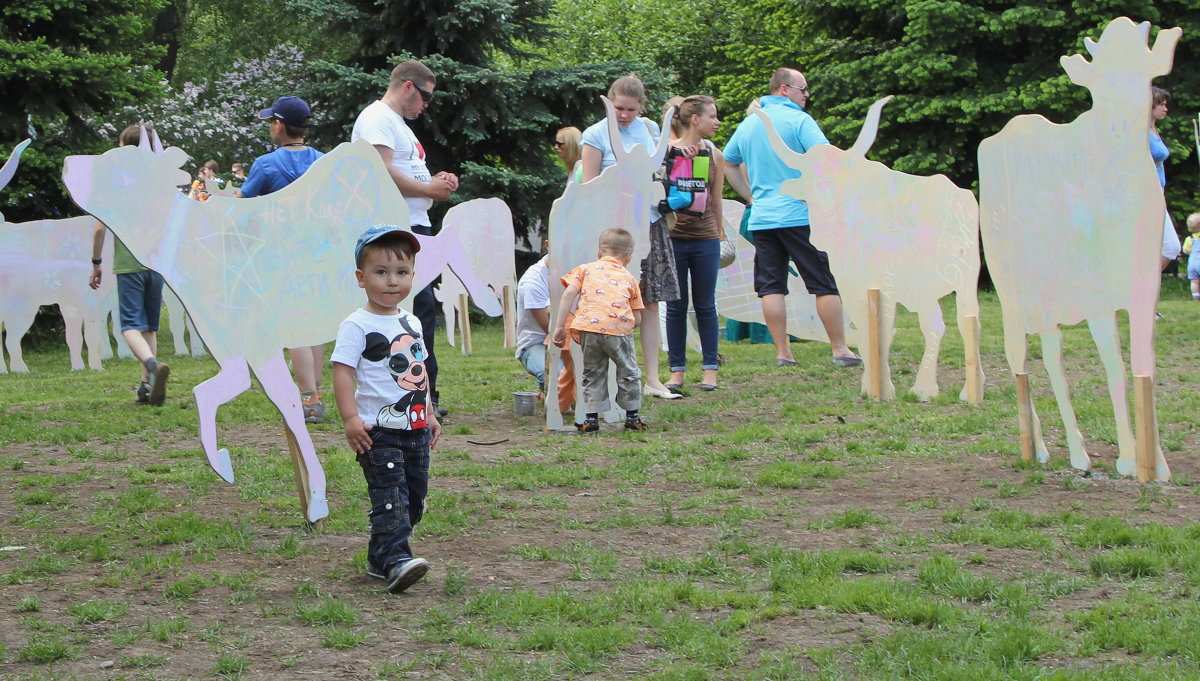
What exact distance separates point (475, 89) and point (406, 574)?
46.6ft

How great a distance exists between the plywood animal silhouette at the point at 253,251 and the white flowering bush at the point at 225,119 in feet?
53.8

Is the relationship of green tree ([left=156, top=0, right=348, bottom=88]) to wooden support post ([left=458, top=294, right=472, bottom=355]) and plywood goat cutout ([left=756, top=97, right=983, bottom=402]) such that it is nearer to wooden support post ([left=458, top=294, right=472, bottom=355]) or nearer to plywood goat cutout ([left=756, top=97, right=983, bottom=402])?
wooden support post ([left=458, top=294, right=472, bottom=355])

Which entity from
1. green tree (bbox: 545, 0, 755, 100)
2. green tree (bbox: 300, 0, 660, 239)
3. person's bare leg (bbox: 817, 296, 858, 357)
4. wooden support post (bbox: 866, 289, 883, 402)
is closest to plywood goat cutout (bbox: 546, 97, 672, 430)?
wooden support post (bbox: 866, 289, 883, 402)

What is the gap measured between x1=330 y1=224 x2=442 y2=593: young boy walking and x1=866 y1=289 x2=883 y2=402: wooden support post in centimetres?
472

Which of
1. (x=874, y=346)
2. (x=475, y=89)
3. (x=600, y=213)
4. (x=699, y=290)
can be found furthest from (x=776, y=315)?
(x=475, y=89)

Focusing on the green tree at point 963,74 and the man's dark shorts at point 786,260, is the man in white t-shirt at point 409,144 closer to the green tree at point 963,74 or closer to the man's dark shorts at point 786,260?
the man's dark shorts at point 786,260

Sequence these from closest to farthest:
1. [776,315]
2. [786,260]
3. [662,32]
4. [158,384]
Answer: [158,384], [786,260], [776,315], [662,32]

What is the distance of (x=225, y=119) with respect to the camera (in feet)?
75.2

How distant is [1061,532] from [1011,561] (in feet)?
1.53

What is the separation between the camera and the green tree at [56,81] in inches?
590

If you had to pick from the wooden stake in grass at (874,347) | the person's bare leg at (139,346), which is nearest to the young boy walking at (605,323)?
the wooden stake in grass at (874,347)

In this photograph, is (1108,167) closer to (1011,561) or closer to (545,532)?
(1011,561)

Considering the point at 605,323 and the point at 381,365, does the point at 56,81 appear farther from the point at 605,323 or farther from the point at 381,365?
the point at 381,365

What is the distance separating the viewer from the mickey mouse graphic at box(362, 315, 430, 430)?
4.60 meters
